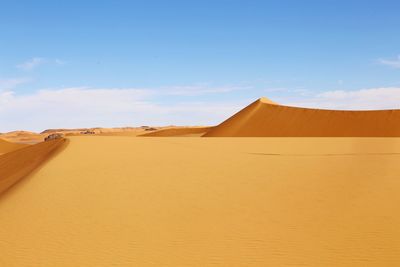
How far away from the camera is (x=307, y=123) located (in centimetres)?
4912

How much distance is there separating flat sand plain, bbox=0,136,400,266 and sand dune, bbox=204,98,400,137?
3191 centimetres

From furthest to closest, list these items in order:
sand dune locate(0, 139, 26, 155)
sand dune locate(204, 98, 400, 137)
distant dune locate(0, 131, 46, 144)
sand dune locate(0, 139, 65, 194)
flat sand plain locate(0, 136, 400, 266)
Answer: distant dune locate(0, 131, 46, 144) < sand dune locate(0, 139, 26, 155) < sand dune locate(204, 98, 400, 137) < sand dune locate(0, 139, 65, 194) < flat sand plain locate(0, 136, 400, 266)

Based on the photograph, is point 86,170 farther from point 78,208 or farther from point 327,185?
point 327,185

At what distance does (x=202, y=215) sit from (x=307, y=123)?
42.4m

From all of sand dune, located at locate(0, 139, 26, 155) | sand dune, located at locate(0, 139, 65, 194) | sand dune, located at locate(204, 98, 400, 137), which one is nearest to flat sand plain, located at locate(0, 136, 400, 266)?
sand dune, located at locate(0, 139, 65, 194)

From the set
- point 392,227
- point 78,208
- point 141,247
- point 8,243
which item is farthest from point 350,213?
point 8,243

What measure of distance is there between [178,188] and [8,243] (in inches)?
190

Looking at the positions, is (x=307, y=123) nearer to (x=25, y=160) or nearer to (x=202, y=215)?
(x=25, y=160)

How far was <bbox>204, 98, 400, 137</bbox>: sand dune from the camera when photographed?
147ft

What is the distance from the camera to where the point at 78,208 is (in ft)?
30.9

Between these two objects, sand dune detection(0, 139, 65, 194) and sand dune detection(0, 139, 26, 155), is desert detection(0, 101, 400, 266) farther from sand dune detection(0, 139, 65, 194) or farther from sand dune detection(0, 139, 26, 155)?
sand dune detection(0, 139, 26, 155)

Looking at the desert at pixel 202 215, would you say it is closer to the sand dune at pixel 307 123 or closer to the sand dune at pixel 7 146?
the sand dune at pixel 307 123

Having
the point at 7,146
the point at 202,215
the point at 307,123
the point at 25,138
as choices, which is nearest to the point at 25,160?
the point at 202,215

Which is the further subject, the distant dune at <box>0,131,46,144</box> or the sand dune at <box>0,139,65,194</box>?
the distant dune at <box>0,131,46,144</box>
